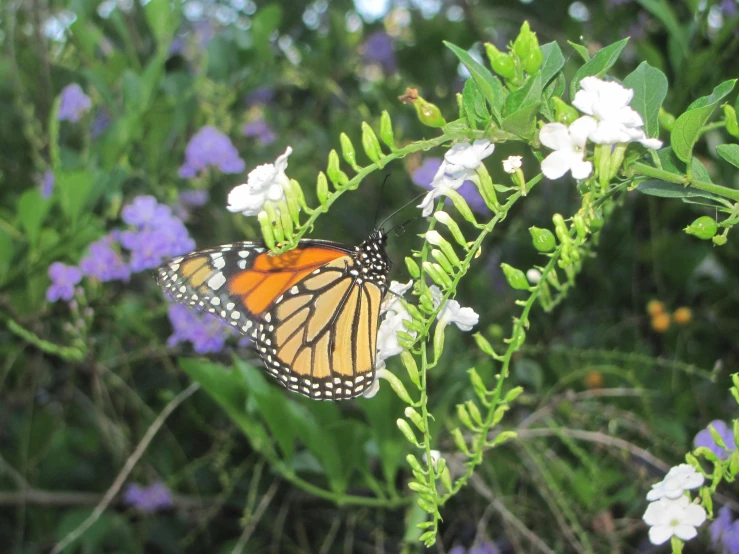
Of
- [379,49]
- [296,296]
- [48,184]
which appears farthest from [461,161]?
[379,49]

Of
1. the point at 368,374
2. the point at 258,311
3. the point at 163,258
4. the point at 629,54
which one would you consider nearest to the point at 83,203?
the point at 163,258

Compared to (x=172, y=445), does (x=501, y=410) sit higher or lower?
higher

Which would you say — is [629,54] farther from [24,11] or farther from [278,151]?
[24,11]

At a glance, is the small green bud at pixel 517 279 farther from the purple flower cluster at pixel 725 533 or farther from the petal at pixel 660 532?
the purple flower cluster at pixel 725 533

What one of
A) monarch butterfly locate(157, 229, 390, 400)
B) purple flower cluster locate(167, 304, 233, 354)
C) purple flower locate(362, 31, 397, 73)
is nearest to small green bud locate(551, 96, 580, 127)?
monarch butterfly locate(157, 229, 390, 400)

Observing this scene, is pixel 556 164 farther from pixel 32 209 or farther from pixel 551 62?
pixel 32 209

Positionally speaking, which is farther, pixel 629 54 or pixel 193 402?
pixel 629 54

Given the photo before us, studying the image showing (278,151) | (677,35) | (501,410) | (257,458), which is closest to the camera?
(501,410)
